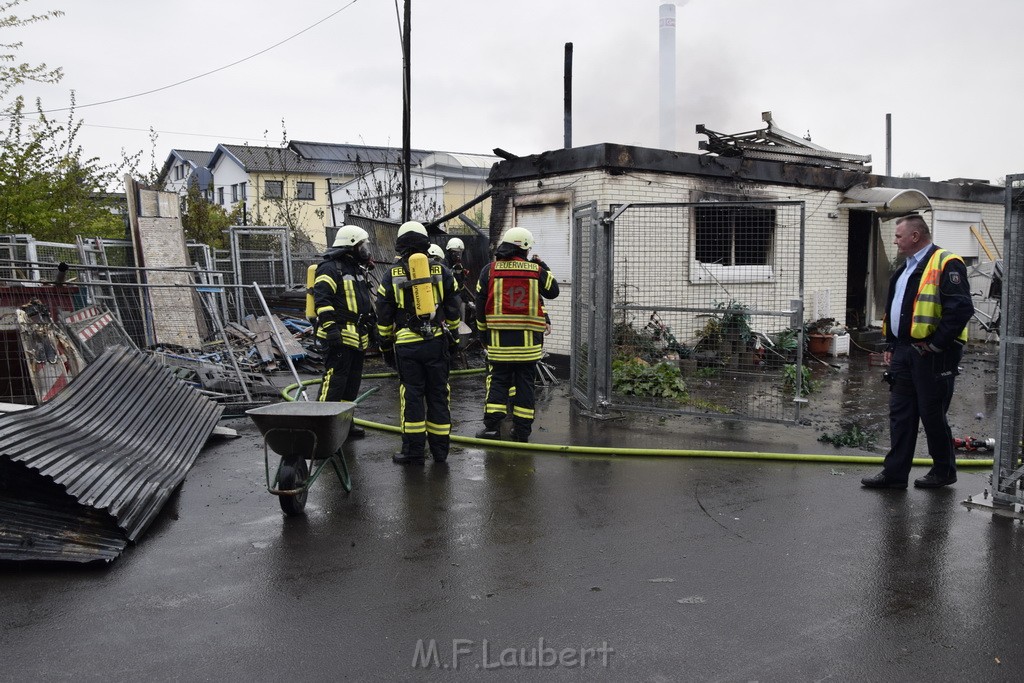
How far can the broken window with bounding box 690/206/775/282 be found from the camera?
1198 centimetres

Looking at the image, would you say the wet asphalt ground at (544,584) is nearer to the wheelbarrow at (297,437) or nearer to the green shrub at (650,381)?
the wheelbarrow at (297,437)

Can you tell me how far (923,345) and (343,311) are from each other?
16.1 ft

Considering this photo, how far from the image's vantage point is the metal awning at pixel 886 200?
13.5 meters

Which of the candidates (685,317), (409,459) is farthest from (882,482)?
(685,317)

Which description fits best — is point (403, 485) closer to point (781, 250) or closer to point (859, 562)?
point (859, 562)

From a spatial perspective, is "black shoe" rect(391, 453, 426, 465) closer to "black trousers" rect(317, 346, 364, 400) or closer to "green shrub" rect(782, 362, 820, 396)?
"black trousers" rect(317, 346, 364, 400)

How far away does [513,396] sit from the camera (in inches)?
299

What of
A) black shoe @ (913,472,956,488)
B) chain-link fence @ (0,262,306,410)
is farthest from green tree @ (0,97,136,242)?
black shoe @ (913,472,956,488)

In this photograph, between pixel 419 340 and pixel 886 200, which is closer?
pixel 419 340

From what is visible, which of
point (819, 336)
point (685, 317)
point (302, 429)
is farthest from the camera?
point (819, 336)

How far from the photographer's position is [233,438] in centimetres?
786

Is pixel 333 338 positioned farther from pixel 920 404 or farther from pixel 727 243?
pixel 727 243

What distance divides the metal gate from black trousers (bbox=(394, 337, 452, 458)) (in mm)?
2416

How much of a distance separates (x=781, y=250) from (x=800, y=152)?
2791mm
